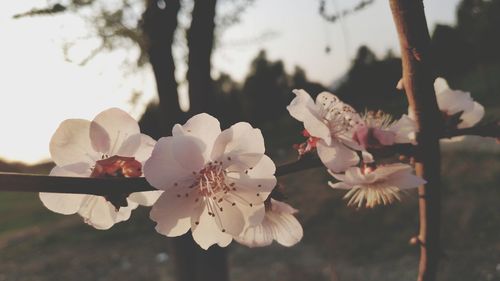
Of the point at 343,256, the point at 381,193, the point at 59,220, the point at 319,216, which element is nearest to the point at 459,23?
the point at 319,216

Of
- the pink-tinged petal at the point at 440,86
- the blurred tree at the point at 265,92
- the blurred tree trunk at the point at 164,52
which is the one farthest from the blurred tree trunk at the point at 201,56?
the blurred tree at the point at 265,92

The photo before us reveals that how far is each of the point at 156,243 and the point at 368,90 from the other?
3.10m

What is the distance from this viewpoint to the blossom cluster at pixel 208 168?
18.5 inches

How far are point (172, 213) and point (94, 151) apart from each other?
0.13 meters

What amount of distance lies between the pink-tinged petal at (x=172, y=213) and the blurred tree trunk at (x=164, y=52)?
178cm

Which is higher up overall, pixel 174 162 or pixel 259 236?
pixel 174 162

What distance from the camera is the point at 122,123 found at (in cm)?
52

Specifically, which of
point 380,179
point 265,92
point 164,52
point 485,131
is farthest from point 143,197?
point 265,92

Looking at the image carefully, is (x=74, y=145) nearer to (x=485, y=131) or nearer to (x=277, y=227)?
(x=277, y=227)

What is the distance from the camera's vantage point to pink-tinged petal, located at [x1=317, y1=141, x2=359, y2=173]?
0.52m

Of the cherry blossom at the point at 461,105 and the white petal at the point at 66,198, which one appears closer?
the white petal at the point at 66,198

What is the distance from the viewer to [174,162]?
1.51 ft

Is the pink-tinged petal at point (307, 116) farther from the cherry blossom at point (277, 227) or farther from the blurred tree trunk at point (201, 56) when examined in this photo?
the blurred tree trunk at point (201, 56)

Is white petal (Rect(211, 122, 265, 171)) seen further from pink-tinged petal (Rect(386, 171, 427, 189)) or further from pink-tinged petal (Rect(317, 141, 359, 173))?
pink-tinged petal (Rect(386, 171, 427, 189))
